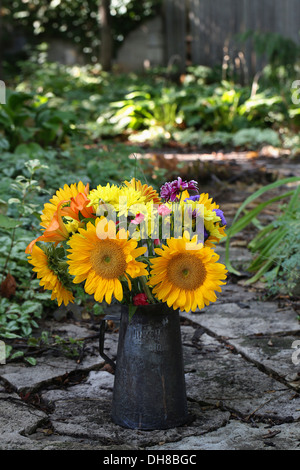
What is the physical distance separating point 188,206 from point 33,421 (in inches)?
33.1

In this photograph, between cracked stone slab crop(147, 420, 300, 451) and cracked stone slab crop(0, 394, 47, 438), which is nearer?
cracked stone slab crop(147, 420, 300, 451)

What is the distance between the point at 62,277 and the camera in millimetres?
1899

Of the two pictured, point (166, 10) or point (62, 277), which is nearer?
point (62, 277)

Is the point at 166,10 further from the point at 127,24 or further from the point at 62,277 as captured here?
the point at 62,277

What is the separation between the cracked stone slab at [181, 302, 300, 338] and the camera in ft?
8.90

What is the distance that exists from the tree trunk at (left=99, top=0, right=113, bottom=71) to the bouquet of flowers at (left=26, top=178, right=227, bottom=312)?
38.9 feet

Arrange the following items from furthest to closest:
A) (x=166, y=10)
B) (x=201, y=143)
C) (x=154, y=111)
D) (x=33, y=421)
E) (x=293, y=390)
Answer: (x=166, y=10)
(x=154, y=111)
(x=201, y=143)
(x=293, y=390)
(x=33, y=421)

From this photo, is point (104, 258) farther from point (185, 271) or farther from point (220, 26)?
point (220, 26)

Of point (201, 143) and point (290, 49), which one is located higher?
point (290, 49)

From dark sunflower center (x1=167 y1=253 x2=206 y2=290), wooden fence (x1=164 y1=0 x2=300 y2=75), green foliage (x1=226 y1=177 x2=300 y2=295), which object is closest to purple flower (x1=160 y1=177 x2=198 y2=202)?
dark sunflower center (x1=167 y1=253 x2=206 y2=290)

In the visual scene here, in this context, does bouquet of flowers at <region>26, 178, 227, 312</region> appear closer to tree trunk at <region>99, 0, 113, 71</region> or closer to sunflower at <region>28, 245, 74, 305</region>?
sunflower at <region>28, 245, 74, 305</region>

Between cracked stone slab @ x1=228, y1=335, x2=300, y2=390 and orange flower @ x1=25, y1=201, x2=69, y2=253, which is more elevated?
orange flower @ x1=25, y1=201, x2=69, y2=253

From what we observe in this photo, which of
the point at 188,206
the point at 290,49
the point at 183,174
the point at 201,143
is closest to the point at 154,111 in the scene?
the point at 201,143

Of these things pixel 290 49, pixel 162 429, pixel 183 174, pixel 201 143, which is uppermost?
pixel 290 49
